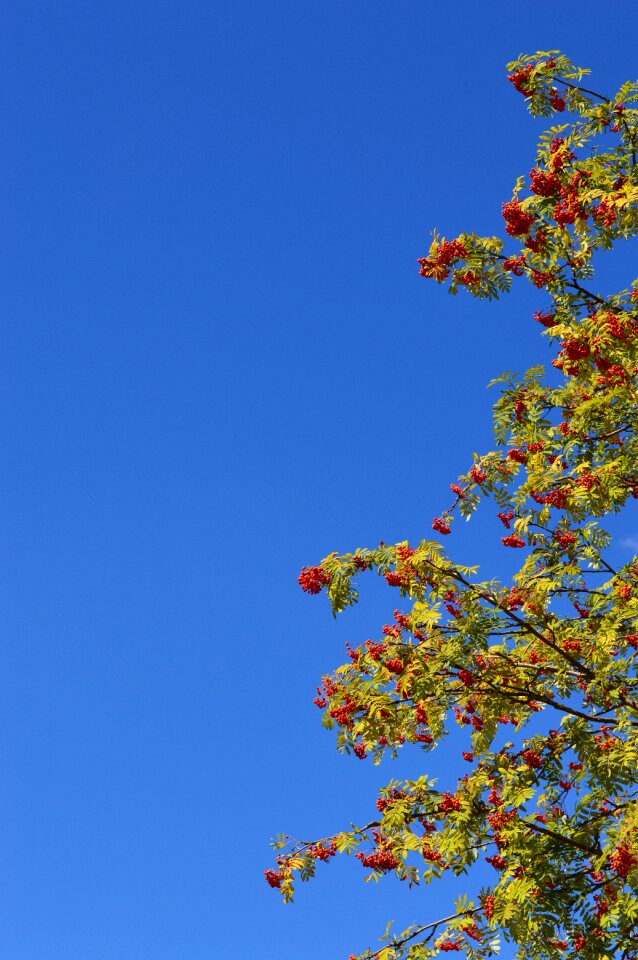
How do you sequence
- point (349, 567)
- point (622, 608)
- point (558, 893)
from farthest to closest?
point (349, 567) → point (622, 608) → point (558, 893)

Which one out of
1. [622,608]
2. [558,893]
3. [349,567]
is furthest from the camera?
[349,567]

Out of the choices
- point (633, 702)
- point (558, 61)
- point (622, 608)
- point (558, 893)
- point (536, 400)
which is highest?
point (558, 61)

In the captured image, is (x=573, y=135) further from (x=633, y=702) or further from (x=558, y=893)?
(x=558, y=893)

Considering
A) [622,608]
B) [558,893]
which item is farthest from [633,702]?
[558,893]

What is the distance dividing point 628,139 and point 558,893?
842 cm

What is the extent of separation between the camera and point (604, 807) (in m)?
11.0

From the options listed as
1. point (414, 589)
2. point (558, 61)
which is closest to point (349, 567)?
point (414, 589)

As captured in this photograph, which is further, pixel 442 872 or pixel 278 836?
pixel 278 836

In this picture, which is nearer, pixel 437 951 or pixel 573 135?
pixel 437 951

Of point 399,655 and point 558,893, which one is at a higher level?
point 399,655

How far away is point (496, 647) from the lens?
36.3 feet

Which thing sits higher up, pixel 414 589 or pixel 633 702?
pixel 414 589

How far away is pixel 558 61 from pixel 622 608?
6.67 metres

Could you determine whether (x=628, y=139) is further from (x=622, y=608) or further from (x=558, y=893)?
(x=558, y=893)
